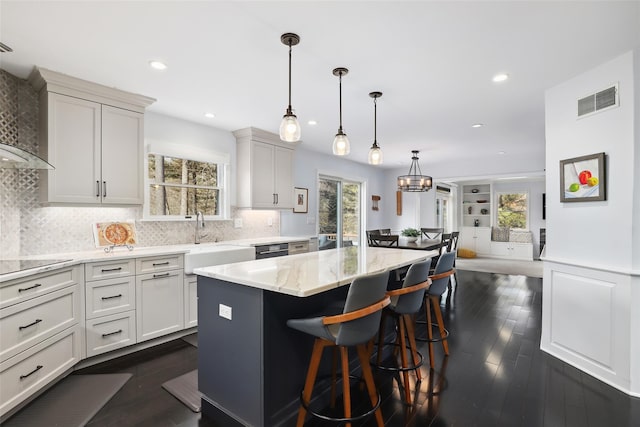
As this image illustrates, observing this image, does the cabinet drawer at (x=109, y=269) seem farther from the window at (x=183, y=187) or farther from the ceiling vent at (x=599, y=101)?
the ceiling vent at (x=599, y=101)

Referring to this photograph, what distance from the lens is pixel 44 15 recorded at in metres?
1.93

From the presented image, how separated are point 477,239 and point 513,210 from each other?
1.35 metres

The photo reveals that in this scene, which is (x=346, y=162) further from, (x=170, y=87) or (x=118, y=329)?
(x=118, y=329)

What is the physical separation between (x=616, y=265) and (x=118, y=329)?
13.7 ft

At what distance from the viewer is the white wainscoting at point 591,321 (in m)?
2.31

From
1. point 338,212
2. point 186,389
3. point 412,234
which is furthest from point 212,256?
point 338,212

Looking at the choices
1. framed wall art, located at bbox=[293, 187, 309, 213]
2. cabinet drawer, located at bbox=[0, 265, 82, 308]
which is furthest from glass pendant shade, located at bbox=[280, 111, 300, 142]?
framed wall art, located at bbox=[293, 187, 309, 213]

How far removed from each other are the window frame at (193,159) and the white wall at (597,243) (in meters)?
3.82

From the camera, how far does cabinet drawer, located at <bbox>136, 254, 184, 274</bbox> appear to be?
9.74 feet

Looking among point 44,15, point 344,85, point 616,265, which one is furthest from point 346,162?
point 44,15

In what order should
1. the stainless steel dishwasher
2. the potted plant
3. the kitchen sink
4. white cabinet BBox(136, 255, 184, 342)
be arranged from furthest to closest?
the potted plant
the stainless steel dishwasher
the kitchen sink
white cabinet BBox(136, 255, 184, 342)

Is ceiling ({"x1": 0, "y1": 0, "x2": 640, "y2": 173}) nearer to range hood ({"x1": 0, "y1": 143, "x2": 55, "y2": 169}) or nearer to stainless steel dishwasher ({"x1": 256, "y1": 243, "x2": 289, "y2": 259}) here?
range hood ({"x1": 0, "y1": 143, "x2": 55, "y2": 169})

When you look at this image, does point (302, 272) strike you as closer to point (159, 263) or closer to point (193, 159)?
point (159, 263)

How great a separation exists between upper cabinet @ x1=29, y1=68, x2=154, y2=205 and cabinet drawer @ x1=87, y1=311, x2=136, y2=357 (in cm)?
109
